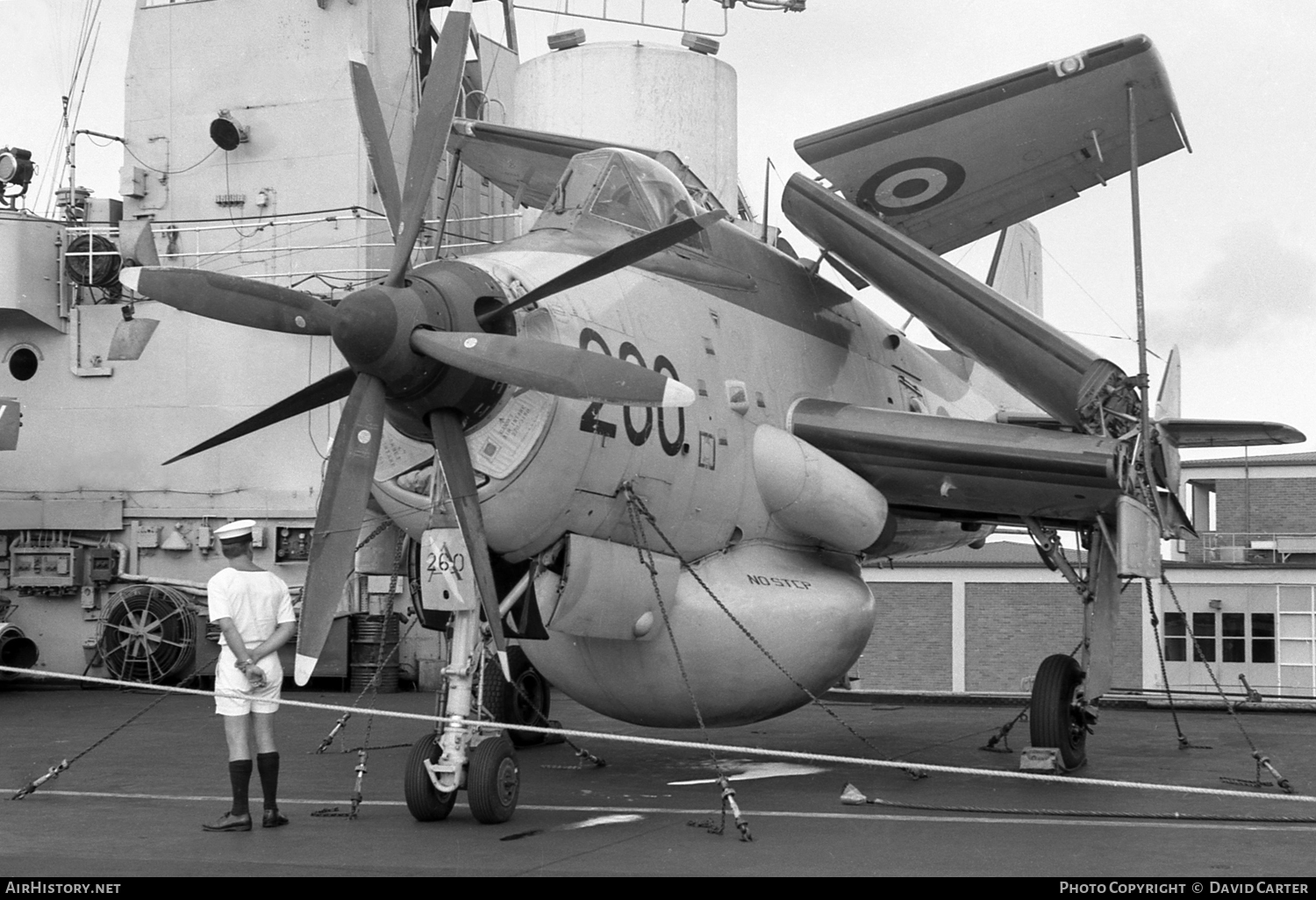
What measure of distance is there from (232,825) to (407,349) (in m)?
3.07

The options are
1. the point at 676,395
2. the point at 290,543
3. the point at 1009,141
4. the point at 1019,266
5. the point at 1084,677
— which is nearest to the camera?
the point at 676,395

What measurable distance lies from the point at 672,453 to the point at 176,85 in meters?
18.0

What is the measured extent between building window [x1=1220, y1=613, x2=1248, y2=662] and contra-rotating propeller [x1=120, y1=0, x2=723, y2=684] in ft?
99.6

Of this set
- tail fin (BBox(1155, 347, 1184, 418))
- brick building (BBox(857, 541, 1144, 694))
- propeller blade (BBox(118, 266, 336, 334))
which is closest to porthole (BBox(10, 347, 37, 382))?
propeller blade (BBox(118, 266, 336, 334))

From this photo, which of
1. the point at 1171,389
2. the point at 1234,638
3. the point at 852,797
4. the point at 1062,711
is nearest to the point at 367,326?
the point at 852,797

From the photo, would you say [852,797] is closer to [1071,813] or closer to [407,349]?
[1071,813]

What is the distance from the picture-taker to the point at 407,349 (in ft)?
29.2

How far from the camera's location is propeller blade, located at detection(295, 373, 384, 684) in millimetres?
9211

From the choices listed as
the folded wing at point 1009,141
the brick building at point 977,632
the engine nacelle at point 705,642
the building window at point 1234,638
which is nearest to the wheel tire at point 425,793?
the engine nacelle at point 705,642

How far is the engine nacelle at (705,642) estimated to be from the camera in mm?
10891

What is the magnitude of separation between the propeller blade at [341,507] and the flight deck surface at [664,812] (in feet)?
4.30

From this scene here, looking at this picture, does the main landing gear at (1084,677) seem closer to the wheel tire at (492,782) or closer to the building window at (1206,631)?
the wheel tire at (492,782)

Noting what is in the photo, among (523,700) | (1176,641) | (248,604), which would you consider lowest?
(1176,641)

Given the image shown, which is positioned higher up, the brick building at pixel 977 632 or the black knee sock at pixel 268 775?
the black knee sock at pixel 268 775
